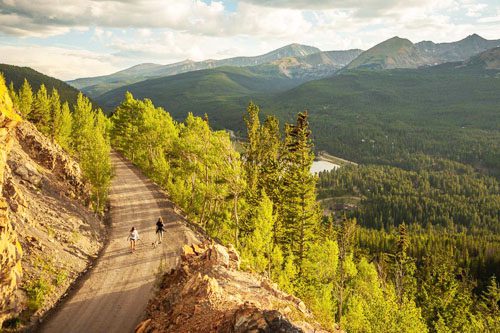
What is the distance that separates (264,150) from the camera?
176ft

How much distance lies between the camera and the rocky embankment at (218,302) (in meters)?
16.8

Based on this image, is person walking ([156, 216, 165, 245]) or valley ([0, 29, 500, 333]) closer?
valley ([0, 29, 500, 333])

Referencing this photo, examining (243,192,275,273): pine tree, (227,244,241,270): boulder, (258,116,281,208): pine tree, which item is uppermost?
(258,116,281,208): pine tree

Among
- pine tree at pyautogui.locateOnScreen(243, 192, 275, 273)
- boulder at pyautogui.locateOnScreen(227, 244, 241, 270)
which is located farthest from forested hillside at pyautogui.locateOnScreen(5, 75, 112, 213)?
boulder at pyautogui.locateOnScreen(227, 244, 241, 270)

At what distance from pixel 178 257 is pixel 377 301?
746 inches

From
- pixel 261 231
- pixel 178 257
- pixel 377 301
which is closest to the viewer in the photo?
pixel 377 301

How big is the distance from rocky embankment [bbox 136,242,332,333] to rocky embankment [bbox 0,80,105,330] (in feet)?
28.2

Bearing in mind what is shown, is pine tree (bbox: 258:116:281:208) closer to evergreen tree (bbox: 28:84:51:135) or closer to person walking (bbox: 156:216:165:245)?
person walking (bbox: 156:216:165:245)

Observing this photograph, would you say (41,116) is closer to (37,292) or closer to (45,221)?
(45,221)

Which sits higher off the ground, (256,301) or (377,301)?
(256,301)

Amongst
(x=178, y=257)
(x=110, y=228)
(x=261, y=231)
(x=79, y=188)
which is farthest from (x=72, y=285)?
(x=79, y=188)

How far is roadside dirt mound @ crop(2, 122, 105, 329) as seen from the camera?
26.6 metres

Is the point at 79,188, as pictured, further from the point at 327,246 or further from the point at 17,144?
the point at 327,246

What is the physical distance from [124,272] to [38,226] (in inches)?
354
